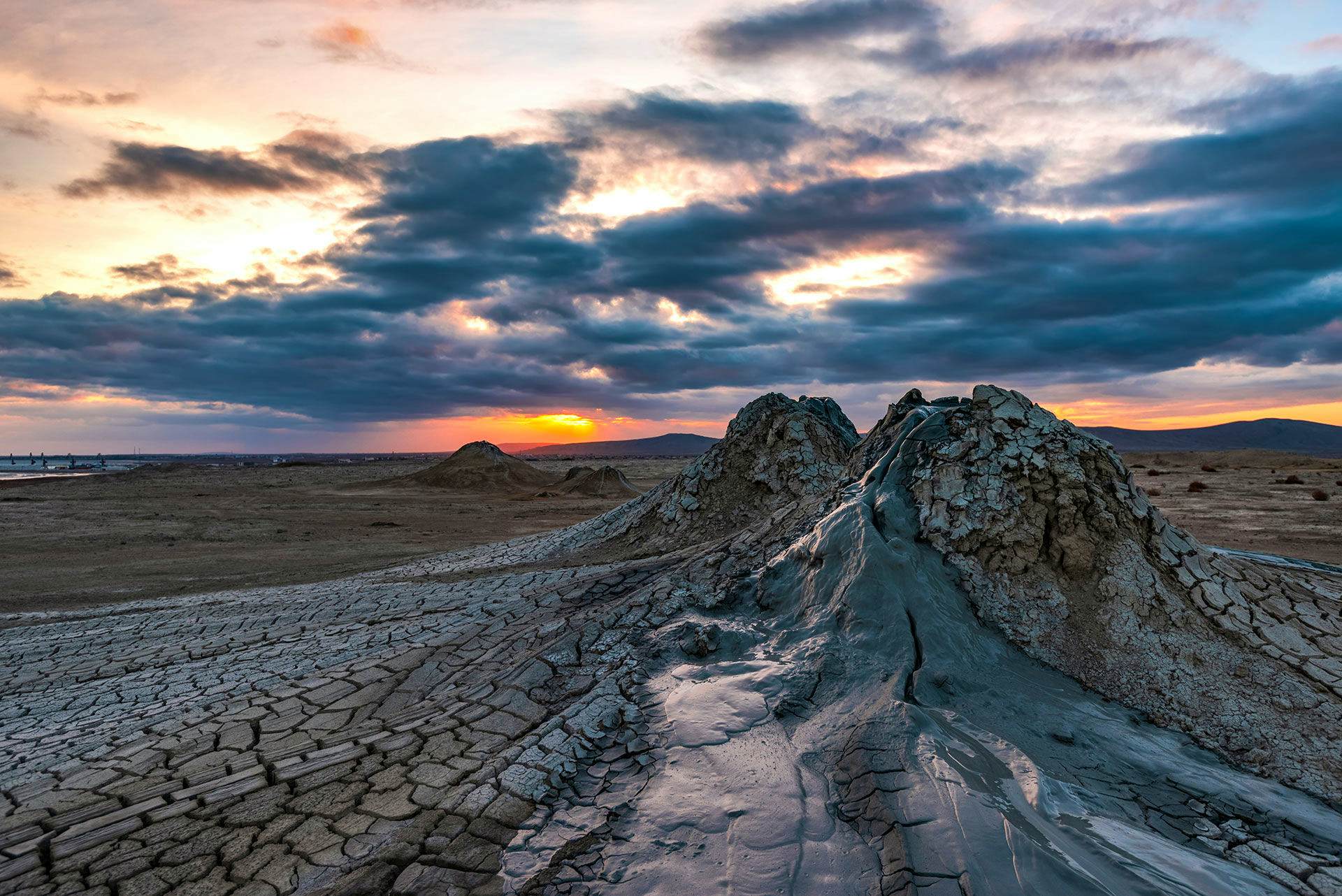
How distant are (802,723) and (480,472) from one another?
2936 cm

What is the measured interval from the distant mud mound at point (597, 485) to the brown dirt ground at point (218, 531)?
127 cm

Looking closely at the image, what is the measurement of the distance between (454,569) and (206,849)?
6265 millimetres

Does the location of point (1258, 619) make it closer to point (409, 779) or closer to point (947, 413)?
point (947, 413)

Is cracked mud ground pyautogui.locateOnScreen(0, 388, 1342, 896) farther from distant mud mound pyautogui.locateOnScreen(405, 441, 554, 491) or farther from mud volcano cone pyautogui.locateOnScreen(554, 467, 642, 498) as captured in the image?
distant mud mound pyautogui.locateOnScreen(405, 441, 554, 491)

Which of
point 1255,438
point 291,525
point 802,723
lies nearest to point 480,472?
point 291,525

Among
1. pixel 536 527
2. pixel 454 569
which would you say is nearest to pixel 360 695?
pixel 454 569

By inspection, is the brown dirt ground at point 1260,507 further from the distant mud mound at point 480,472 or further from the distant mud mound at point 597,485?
the distant mud mound at point 480,472

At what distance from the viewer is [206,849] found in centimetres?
324

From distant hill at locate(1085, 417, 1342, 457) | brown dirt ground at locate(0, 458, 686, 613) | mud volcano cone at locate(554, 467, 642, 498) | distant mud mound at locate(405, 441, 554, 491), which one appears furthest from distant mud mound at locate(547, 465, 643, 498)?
distant hill at locate(1085, 417, 1342, 457)

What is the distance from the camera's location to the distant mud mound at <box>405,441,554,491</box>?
30484 mm

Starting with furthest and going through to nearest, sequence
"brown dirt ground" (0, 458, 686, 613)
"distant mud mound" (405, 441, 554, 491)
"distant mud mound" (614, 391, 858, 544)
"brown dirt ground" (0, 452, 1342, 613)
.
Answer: "distant mud mound" (405, 441, 554, 491) → "brown dirt ground" (0, 452, 1342, 613) → "brown dirt ground" (0, 458, 686, 613) → "distant mud mound" (614, 391, 858, 544)

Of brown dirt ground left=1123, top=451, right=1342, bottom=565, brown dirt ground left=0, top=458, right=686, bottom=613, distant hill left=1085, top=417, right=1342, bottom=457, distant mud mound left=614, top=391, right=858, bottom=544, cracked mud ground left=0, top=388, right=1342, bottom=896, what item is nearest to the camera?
cracked mud ground left=0, top=388, right=1342, bottom=896

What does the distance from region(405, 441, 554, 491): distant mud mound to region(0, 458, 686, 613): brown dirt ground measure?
1188 millimetres

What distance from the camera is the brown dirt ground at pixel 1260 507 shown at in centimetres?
Answer: 1152
